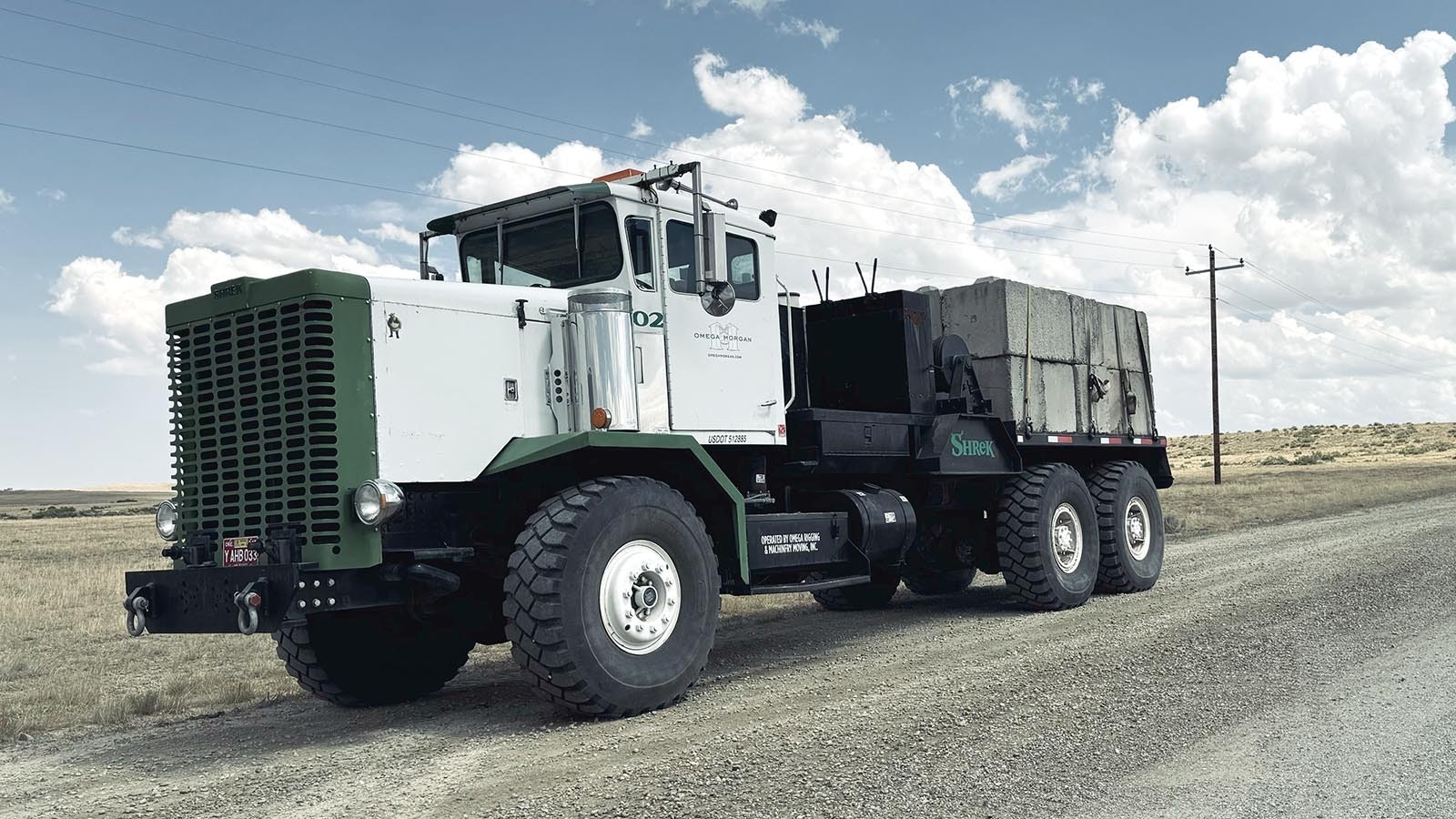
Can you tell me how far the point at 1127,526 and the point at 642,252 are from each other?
803 cm

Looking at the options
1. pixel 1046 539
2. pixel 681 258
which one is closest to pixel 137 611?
pixel 681 258

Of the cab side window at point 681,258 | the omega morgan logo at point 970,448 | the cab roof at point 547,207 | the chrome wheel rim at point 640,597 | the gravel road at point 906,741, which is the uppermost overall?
the cab roof at point 547,207

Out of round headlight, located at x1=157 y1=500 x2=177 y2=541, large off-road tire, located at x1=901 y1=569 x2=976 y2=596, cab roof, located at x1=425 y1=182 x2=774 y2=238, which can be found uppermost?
cab roof, located at x1=425 y1=182 x2=774 y2=238

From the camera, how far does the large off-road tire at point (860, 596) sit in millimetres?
13289

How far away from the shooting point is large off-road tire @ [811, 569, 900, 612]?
13289 millimetres

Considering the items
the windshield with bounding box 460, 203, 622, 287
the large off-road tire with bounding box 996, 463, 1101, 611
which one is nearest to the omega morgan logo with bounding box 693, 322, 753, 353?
the windshield with bounding box 460, 203, 622, 287

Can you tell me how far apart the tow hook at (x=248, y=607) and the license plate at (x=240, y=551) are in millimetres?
513

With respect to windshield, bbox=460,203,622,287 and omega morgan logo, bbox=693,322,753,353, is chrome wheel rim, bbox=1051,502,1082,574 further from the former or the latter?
windshield, bbox=460,203,622,287

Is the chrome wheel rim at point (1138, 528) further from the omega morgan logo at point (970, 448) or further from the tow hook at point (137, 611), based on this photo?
the tow hook at point (137, 611)

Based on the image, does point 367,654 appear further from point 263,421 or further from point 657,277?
point 657,277

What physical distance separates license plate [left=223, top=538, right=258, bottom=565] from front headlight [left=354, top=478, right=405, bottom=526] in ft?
2.58

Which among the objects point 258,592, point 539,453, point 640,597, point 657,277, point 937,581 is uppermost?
point 657,277

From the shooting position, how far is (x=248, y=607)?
6.50 m

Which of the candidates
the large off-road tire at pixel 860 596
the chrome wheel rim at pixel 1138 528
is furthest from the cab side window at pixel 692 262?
the chrome wheel rim at pixel 1138 528
